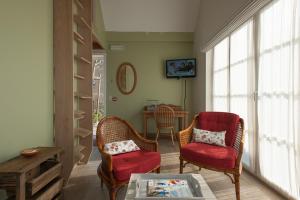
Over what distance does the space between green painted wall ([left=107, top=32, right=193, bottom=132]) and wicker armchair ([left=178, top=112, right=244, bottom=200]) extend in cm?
239

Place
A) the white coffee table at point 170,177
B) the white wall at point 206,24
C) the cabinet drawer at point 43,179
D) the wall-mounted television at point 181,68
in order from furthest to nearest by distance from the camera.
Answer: the wall-mounted television at point 181,68, the white wall at point 206,24, the cabinet drawer at point 43,179, the white coffee table at point 170,177

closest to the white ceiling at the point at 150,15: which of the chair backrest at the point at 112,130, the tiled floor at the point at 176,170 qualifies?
the chair backrest at the point at 112,130

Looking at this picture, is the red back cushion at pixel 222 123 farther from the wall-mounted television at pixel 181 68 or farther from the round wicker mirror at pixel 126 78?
the round wicker mirror at pixel 126 78

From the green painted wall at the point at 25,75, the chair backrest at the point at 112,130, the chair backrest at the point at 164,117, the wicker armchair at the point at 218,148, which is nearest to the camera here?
the green painted wall at the point at 25,75

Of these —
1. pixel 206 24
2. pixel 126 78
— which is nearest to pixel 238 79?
pixel 206 24

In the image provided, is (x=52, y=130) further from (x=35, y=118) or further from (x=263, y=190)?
(x=263, y=190)

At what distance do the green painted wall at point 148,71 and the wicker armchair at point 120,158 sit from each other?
263 cm

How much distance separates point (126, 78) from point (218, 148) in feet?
10.7

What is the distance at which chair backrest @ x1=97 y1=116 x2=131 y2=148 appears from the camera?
2.49 meters

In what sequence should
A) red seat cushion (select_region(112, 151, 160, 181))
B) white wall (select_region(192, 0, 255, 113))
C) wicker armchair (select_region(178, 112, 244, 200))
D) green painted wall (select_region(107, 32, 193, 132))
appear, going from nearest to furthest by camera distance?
1. red seat cushion (select_region(112, 151, 160, 181))
2. wicker armchair (select_region(178, 112, 244, 200))
3. white wall (select_region(192, 0, 255, 113))
4. green painted wall (select_region(107, 32, 193, 132))

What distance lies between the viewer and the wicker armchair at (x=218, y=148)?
7.13 ft

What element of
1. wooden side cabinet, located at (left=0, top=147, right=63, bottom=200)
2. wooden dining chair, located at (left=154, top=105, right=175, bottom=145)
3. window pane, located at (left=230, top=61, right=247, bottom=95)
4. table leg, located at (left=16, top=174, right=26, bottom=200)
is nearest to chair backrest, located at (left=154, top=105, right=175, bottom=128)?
wooden dining chair, located at (left=154, top=105, right=175, bottom=145)

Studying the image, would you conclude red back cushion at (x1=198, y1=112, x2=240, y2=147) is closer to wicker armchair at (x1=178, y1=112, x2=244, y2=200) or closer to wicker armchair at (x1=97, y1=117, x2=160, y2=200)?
wicker armchair at (x1=178, y1=112, x2=244, y2=200)

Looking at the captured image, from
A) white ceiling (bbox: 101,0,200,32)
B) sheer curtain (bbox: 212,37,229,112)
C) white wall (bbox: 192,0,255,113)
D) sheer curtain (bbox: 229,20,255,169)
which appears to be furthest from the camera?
white ceiling (bbox: 101,0,200,32)
